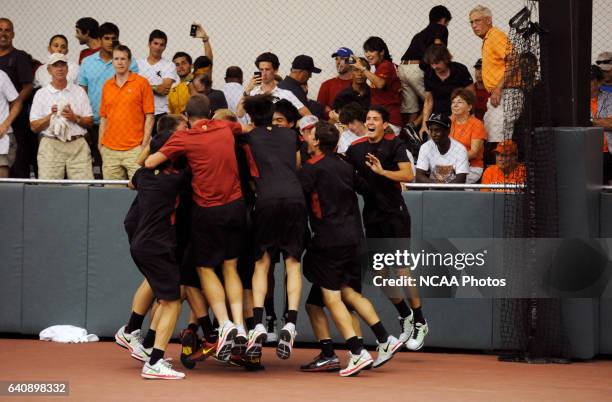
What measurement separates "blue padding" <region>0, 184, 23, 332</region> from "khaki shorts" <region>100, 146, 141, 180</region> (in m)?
1.02

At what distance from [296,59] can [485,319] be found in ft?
12.7

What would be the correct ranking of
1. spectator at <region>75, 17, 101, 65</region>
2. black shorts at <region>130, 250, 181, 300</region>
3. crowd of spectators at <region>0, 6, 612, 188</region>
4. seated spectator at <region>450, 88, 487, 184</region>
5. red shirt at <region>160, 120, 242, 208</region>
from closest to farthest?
black shorts at <region>130, 250, 181, 300</region>
red shirt at <region>160, 120, 242, 208</region>
seated spectator at <region>450, 88, 487, 184</region>
crowd of spectators at <region>0, 6, 612, 188</region>
spectator at <region>75, 17, 101, 65</region>

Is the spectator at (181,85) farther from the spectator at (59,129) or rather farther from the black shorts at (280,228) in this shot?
the black shorts at (280,228)

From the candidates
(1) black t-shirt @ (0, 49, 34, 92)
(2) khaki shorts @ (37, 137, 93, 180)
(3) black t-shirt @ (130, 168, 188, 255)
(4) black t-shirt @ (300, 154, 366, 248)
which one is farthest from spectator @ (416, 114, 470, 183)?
(1) black t-shirt @ (0, 49, 34, 92)

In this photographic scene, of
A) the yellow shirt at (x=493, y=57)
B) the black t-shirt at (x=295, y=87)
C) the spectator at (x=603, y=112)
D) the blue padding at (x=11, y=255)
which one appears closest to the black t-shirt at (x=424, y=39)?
the yellow shirt at (x=493, y=57)

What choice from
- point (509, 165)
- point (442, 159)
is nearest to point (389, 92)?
point (442, 159)

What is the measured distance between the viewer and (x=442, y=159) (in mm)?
12250

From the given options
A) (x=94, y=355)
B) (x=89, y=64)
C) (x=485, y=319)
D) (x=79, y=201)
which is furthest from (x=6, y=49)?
(x=485, y=319)

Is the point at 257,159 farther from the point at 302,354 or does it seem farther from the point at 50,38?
the point at 50,38

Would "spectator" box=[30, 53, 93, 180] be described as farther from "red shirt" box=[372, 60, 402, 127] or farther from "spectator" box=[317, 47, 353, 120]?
"red shirt" box=[372, 60, 402, 127]

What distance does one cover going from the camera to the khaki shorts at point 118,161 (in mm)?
13117

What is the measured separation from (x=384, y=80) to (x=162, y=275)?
501 cm

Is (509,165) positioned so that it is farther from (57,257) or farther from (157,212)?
(57,257)

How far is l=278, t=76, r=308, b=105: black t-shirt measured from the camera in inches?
535
